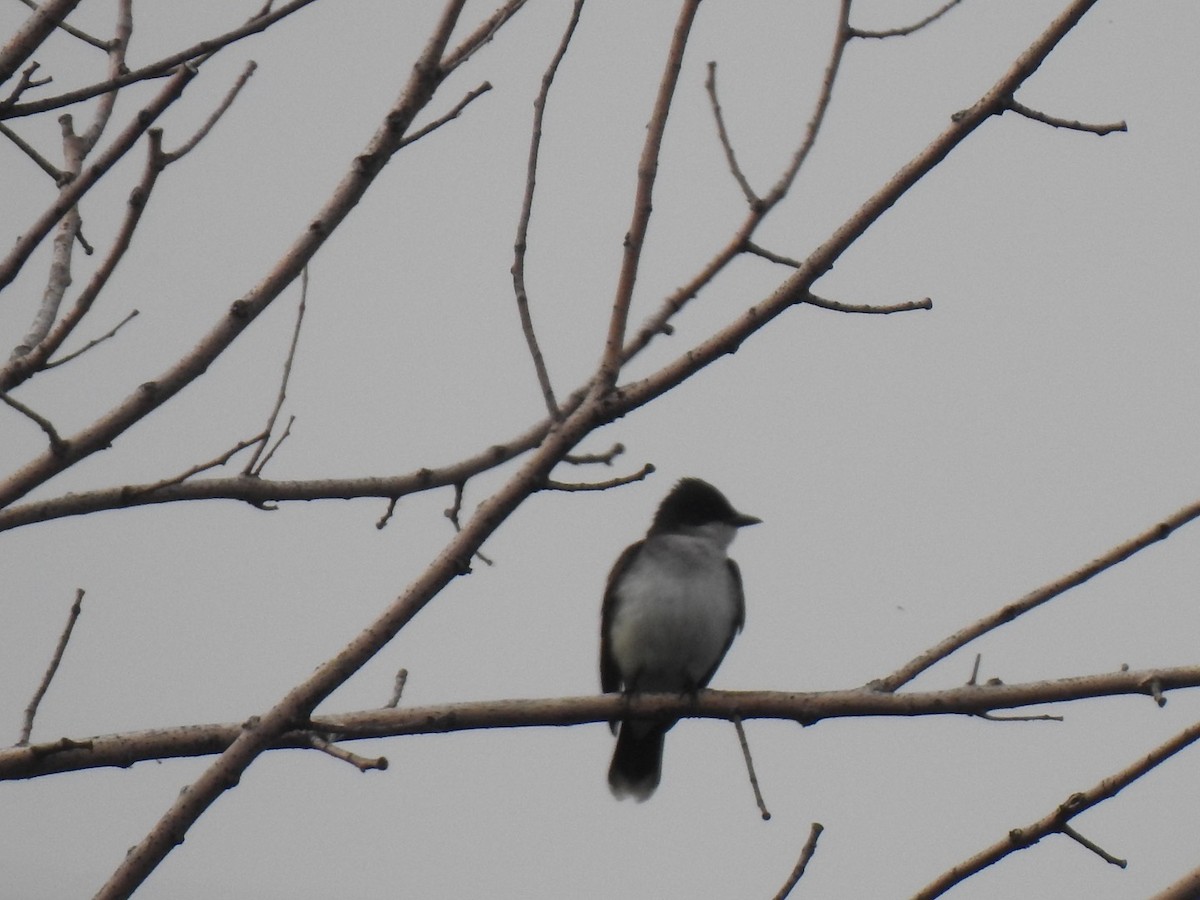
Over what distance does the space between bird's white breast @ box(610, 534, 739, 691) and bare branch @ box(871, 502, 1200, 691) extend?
3096 millimetres

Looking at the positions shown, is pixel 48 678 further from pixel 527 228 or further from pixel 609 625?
pixel 609 625

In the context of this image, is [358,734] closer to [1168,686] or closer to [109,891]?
[109,891]

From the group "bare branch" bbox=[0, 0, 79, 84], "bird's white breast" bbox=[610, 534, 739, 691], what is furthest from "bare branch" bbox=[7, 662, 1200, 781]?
"bird's white breast" bbox=[610, 534, 739, 691]

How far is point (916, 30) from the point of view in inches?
133

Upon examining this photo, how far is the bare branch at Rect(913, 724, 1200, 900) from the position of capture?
268cm

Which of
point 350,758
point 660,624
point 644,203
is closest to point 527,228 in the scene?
point 644,203

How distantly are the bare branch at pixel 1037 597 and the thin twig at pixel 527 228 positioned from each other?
112 cm

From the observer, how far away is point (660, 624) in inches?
267

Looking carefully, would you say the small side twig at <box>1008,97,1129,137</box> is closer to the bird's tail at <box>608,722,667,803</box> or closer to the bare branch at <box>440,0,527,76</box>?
the bare branch at <box>440,0,527,76</box>

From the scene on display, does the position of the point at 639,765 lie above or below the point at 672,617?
below

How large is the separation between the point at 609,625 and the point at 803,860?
438cm

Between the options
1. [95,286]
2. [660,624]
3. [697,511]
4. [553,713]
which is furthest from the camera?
[697,511]

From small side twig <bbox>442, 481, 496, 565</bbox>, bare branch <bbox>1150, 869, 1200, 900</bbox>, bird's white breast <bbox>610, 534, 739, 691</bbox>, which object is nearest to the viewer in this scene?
bare branch <bbox>1150, 869, 1200, 900</bbox>

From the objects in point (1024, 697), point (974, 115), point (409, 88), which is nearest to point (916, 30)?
point (974, 115)
